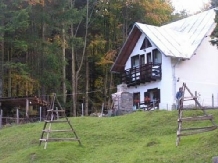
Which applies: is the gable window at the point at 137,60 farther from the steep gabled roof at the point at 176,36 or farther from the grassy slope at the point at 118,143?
the grassy slope at the point at 118,143

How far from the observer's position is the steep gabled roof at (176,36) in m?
31.5

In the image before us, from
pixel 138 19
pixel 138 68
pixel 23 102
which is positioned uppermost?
pixel 138 19

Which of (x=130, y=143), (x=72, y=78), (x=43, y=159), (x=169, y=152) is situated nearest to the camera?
(x=169, y=152)

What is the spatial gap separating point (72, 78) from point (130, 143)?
23.3 m

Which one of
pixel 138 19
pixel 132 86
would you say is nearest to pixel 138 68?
pixel 132 86

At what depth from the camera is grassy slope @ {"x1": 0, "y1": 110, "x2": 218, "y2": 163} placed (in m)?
15.3

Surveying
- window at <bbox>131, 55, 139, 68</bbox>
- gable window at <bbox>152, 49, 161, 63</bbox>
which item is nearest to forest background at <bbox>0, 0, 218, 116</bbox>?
window at <bbox>131, 55, 139, 68</bbox>

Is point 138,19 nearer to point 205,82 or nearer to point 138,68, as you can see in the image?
point 138,68

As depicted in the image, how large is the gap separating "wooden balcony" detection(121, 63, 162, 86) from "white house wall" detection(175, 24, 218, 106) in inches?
63.7

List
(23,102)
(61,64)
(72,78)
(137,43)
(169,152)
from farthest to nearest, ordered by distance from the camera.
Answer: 1. (72,78)
2. (61,64)
3. (137,43)
4. (23,102)
5. (169,152)

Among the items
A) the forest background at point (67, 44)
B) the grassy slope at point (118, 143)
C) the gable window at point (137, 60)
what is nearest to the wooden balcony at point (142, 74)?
the gable window at point (137, 60)

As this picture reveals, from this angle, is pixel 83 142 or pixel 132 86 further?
pixel 132 86

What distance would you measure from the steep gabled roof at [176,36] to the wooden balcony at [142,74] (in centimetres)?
160

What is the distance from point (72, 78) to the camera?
42219mm
